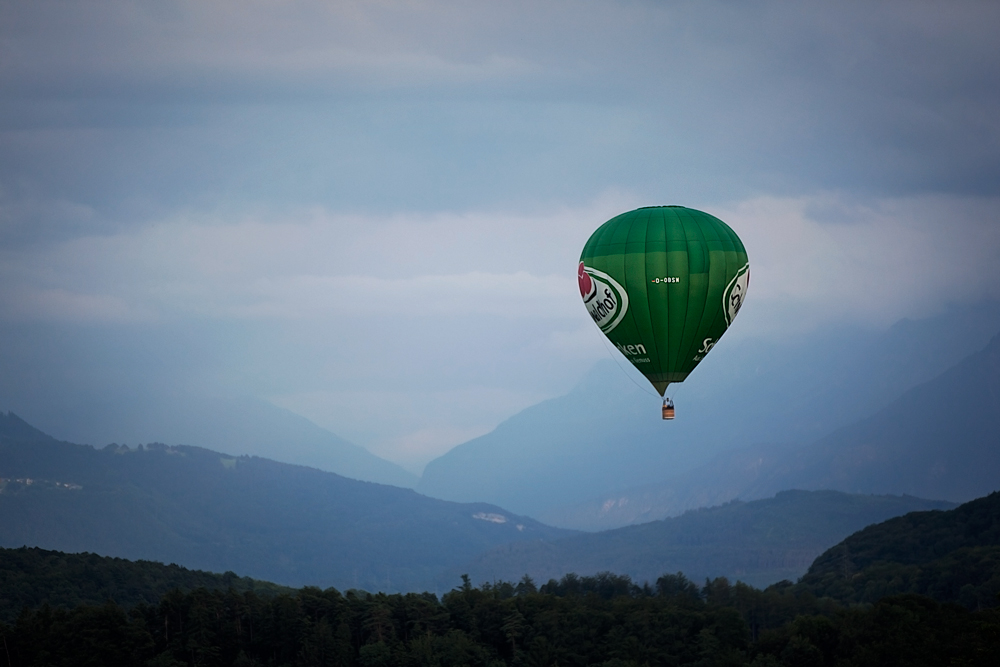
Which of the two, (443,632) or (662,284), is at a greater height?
(662,284)

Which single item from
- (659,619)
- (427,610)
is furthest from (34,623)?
(659,619)

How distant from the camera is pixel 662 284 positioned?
9588cm

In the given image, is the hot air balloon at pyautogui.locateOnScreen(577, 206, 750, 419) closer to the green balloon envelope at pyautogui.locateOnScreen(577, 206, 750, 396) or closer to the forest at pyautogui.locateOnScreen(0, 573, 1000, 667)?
the green balloon envelope at pyautogui.locateOnScreen(577, 206, 750, 396)

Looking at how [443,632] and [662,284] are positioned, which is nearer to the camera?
[662,284]

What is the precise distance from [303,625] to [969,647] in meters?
71.5

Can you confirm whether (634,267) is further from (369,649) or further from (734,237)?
(369,649)

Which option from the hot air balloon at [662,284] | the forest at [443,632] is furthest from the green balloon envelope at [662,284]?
the forest at [443,632]

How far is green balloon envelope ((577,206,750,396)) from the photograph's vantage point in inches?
3784

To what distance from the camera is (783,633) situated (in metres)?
130

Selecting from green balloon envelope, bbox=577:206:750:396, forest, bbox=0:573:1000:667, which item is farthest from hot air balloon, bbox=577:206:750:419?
forest, bbox=0:573:1000:667

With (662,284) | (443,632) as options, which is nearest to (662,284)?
(662,284)

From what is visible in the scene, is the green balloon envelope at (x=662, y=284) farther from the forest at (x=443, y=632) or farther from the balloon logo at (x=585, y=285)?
the forest at (x=443, y=632)

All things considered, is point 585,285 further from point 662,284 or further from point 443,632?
point 443,632

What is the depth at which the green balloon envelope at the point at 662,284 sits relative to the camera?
96.1m
